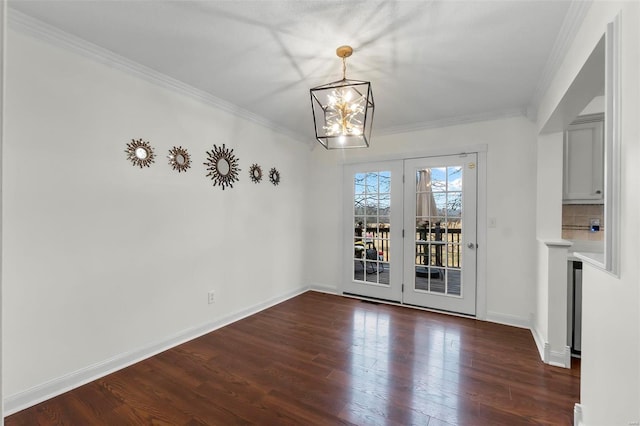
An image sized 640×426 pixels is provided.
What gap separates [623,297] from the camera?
127 centimetres

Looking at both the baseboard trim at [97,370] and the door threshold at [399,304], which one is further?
the door threshold at [399,304]

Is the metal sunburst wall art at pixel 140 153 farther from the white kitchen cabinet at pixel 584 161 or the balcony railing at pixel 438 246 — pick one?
the white kitchen cabinet at pixel 584 161

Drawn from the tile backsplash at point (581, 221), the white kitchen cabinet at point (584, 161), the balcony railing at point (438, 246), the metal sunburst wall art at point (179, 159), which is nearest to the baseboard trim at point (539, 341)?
the balcony railing at point (438, 246)

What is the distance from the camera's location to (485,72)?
2.57 meters

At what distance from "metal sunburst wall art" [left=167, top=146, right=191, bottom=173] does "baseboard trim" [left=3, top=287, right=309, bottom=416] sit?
5.17 ft

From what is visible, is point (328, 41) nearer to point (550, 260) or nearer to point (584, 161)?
point (550, 260)

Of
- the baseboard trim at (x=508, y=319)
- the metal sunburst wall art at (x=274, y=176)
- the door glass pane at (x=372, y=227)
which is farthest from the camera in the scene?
the door glass pane at (x=372, y=227)

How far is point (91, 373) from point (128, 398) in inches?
17.7

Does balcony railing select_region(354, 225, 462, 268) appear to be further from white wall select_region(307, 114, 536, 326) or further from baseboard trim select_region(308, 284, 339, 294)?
baseboard trim select_region(308, 284, 339, 294)

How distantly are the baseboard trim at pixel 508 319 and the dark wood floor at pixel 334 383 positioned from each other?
0.12 m

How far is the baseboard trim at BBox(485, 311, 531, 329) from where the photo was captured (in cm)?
332

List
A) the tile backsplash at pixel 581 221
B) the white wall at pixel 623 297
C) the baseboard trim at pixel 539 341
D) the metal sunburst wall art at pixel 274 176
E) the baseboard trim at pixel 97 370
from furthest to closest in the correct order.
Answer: the metal sunburst wall art at pixel 274 176, the tile backsplash at pixel 581 221, the baseboard trim at pixel 539 341, the baseboard trim at pixel 97 370, the white wall at pixel 623 297

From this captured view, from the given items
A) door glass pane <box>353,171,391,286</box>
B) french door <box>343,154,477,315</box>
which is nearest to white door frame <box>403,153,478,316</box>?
french door <box>343,154,477,315</box>

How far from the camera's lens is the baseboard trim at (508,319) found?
3322 millimetres
